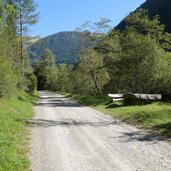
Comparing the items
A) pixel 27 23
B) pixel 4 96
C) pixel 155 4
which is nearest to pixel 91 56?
pixel 27 23

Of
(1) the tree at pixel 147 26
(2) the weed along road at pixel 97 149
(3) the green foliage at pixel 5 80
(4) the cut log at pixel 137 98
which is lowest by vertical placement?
(2) the weed along road at pixel 97 149

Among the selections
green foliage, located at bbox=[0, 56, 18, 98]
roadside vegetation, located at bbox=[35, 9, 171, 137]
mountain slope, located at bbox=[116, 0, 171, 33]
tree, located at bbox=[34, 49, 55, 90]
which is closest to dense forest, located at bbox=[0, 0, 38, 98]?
green foliage, located at bbox=[0, 56, 18, 98]

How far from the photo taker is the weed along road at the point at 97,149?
32.9ft

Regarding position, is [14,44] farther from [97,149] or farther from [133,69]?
[97,149]

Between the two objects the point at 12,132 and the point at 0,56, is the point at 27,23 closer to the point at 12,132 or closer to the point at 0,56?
the point at 0,56

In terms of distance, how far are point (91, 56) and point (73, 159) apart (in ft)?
139

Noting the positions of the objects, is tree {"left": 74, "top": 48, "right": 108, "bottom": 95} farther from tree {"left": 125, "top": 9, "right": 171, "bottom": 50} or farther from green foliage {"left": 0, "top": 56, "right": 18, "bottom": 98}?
green foliage {"left": 0, "top": 56, "right": 18, "bottom": 98}

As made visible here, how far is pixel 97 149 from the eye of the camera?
1233 cm

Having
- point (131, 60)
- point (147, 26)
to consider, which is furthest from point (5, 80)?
point (147, 26)

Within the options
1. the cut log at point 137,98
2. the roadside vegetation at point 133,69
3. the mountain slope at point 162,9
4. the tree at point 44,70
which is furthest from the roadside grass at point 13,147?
the mountain slope at point 162,9

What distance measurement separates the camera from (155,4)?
492 ft

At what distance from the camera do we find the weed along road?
32.9ft

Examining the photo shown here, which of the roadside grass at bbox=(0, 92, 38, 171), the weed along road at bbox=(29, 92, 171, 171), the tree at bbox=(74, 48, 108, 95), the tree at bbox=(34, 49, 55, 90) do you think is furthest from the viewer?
the tree at bbox=(34, 49, 55, 90)

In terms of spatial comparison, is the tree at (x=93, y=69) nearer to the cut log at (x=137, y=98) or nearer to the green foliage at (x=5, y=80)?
the cut log at (x=137, y=98)
